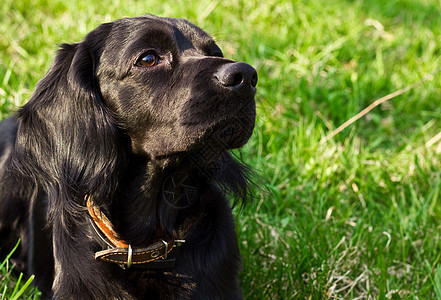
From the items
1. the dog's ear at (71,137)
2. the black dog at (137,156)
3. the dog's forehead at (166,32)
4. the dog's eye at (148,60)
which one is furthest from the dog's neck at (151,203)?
the dog's forehead at (166,32)

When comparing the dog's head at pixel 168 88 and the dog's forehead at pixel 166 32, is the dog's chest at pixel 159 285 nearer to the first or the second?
the dog's head at pixel 168 88

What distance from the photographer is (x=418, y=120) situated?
4.32m

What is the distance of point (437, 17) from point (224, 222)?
425cm

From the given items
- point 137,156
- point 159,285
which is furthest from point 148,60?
point 159,285

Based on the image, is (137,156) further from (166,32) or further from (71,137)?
(166,32)

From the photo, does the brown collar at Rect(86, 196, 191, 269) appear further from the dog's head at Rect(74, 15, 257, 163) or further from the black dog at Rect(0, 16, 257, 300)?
the dog's head at Rect(74, 15, 257, 163)

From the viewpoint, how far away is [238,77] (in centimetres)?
214

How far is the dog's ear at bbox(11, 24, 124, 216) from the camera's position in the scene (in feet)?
7.70

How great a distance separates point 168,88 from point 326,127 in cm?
210

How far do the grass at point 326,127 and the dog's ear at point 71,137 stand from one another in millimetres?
1049

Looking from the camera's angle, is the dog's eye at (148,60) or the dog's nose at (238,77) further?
the dog's eye at (148,60)

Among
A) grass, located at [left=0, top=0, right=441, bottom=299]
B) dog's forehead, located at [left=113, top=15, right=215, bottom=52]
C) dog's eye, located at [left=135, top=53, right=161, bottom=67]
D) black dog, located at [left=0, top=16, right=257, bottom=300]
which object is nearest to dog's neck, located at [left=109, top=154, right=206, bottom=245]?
black dog, located at [left=0, top=16, right=257, bottom=300]

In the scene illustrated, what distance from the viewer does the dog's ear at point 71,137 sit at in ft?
7.70

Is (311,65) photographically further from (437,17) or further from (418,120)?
(437,17)
